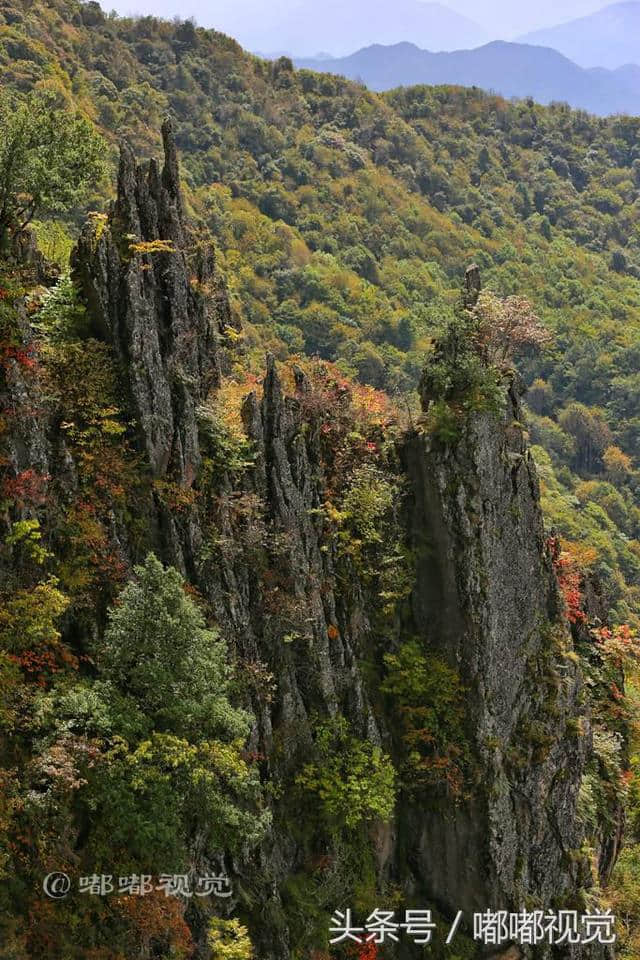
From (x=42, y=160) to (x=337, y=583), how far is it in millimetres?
13259

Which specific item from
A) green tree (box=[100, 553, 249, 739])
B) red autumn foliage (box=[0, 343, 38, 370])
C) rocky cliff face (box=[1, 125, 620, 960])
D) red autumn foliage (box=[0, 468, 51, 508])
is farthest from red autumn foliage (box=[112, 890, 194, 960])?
Result: red autumn foliage (box=[0, 343, 38, 370])

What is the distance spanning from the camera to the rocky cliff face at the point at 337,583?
18.9 meters

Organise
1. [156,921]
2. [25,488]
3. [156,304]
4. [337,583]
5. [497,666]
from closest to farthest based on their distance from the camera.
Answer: [156,921] → [25,488] → [156,304] → [337,583] → [497,666]

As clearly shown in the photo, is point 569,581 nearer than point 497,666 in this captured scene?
No

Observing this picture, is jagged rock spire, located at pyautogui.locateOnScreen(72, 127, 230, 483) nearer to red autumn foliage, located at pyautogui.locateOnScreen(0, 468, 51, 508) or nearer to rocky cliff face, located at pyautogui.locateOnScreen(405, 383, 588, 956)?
red autumn foliage, located at pyautogui.locateOnScreen(0, 468, 51, 508)

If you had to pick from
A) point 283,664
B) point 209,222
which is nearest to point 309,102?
point 209,222

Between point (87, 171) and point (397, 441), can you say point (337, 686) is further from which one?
point (87, 171)

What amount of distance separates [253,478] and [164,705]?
23.5ft

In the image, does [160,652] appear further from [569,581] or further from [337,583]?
[569,581]

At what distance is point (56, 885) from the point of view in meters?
13.4

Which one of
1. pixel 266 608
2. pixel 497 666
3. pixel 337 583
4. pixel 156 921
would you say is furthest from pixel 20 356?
pixel 497 666

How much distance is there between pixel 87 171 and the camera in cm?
1961

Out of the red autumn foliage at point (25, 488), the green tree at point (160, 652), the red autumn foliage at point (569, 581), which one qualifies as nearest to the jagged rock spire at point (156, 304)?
the red autumn foliage at point (25, 488)

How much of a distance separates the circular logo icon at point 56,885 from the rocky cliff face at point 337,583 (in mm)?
3602
